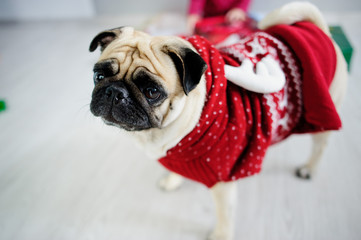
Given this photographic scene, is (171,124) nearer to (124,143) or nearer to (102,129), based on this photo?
(124,143)

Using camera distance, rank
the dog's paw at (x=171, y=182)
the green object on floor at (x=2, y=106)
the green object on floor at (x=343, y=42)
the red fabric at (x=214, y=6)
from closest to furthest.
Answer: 1. the dog's paw at (x=171, y=182)
2. the green object on floor at (x=343, y=42)
3. the green object on floor at (x=2, y=106)
4. the red fabric at (x=214, y=6)

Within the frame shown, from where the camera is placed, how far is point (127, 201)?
62.7 inches

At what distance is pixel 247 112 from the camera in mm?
1082

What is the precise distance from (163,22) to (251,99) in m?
2.12

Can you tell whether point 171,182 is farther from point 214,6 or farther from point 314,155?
point 214,6

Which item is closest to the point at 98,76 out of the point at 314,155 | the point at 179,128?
the point at 179,128

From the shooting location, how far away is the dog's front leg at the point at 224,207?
1.20 meters

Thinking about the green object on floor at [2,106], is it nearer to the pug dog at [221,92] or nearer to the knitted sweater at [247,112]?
the pug dog at [221,92]

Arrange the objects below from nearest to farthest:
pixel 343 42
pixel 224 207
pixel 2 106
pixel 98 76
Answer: pixel 98 76, pixel 224 207, pixel 343 42, pixel 2 106

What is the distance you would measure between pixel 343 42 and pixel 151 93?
1.49 metres

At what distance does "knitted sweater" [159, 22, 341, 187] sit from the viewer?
3.40 ft

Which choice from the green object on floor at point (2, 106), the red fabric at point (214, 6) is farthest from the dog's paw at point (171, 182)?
the red fabric at point (214, 6)

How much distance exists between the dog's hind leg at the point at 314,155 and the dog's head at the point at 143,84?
92cm

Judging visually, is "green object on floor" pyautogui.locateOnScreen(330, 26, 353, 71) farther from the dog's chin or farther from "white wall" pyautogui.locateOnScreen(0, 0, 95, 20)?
"white wall" pyautogui.locateOnScreen(0, 0, 95, 20)
